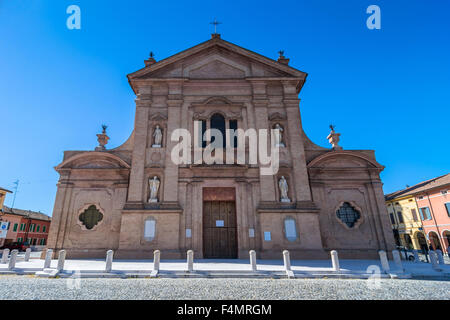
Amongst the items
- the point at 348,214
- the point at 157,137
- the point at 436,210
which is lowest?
the point at 348,214

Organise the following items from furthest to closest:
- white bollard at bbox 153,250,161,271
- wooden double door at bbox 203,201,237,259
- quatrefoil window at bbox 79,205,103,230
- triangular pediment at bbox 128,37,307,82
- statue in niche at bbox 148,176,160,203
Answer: triangular pediment at bbox 128,37,307,82 < quatrefoil window at bbox 79,205,103,230 < statue in niche at bbox 148,176,160,203 < wooden double door at bbox 203,201,237,259 < white bollard at bbox 153,250,161,271

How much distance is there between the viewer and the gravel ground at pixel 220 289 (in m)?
6.13

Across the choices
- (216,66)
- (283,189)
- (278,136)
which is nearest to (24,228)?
(216,66)

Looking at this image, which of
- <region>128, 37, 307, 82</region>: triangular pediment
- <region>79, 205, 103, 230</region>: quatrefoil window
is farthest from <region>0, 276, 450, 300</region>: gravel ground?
<region>128, 37, 307, 82</region>: triangular pediment

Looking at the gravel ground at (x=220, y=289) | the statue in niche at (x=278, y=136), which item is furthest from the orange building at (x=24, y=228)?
the statue in niche at (x=278, y=136)

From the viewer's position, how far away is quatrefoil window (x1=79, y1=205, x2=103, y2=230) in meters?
14.7

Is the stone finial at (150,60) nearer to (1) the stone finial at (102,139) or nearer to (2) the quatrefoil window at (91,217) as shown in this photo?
(1) the stone finial at (102,139)

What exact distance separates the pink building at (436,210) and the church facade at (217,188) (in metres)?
17.2

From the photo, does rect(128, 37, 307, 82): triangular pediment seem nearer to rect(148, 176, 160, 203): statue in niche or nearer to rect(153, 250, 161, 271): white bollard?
rect(148, 176, 160, 203): statue in niche

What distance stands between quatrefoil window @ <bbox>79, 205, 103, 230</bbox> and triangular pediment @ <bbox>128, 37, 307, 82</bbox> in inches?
363

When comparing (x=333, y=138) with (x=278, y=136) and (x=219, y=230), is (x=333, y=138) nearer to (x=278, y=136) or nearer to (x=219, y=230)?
(x=278, y=136)

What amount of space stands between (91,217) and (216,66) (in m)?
13.3

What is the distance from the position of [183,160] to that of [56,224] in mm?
8404

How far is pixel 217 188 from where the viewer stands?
586 inches
